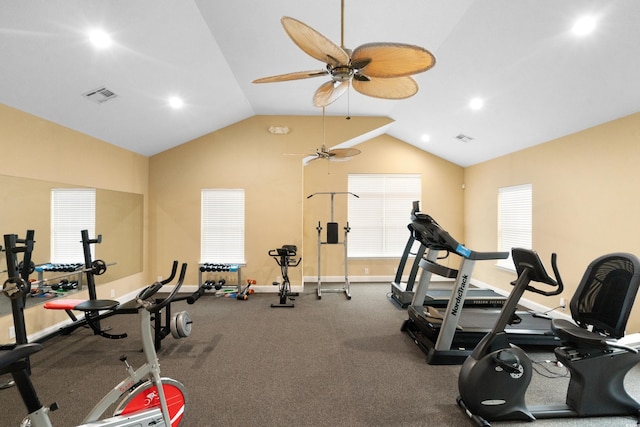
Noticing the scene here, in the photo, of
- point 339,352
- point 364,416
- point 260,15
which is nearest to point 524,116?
point 260,15

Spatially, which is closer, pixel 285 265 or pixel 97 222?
pixel 97 222

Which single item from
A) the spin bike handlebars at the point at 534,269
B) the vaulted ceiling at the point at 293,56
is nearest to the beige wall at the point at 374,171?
the vaulted ceiling at the point at 293,56

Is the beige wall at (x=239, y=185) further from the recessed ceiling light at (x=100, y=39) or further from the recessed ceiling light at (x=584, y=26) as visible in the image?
the recessed ceiling light at (x=584, y=26)

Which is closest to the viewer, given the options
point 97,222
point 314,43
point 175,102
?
point 314,43

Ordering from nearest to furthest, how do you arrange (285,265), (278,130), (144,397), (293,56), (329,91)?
(144,397)
(329,91)
(293,56)
(285,265)
(278,130)

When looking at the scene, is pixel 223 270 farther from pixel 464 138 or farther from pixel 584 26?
pixel 584 26

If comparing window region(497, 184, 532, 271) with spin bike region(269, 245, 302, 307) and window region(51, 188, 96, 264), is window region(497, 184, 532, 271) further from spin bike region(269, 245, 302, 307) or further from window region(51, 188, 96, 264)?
window region(51, 188, 96, 264)

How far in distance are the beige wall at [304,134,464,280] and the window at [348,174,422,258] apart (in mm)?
166

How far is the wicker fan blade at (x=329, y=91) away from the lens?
90.4 inches

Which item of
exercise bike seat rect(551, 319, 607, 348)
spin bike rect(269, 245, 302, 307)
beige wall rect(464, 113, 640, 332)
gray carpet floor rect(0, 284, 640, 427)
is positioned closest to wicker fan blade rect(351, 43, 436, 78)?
exercise bike seat rect(551, 319, 607, 348)

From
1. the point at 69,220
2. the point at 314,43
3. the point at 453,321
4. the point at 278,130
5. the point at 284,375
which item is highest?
the point at 278,130

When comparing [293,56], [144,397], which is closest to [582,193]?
[293,56]

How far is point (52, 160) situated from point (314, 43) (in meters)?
4.13

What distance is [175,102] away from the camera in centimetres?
450
